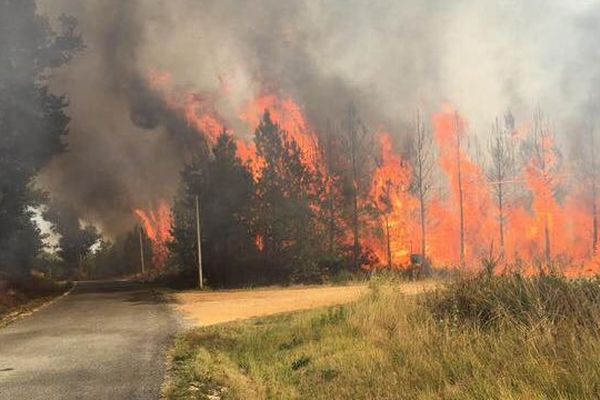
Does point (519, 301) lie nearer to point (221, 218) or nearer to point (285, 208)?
point (285, 208)

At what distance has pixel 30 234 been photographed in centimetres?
3791

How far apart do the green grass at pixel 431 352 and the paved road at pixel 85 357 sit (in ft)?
1.75

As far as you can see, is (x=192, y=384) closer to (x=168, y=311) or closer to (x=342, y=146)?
(x=168, y=311)

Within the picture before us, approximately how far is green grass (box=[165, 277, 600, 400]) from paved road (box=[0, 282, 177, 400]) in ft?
1.75

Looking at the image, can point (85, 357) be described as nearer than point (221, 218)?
Answer: Yes

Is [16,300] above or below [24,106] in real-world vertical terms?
below

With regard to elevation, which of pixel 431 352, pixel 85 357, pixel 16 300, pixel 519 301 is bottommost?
pixel 16 300

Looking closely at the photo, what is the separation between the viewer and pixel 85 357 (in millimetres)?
10195

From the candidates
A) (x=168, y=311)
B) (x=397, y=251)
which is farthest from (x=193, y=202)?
(x=168, y=311)

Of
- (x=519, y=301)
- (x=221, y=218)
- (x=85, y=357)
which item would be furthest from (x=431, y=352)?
(x=221, y=218)

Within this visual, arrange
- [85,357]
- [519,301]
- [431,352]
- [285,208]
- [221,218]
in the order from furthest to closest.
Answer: [221,218], [285,208], [85,357], [519,301], [431,352]

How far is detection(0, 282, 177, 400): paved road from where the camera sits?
7699mm

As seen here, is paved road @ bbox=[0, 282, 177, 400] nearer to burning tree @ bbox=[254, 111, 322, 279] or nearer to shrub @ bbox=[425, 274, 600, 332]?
shrub @ bbox=[425, 274, 600, 332]

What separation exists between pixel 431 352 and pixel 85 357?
613 centimetres
